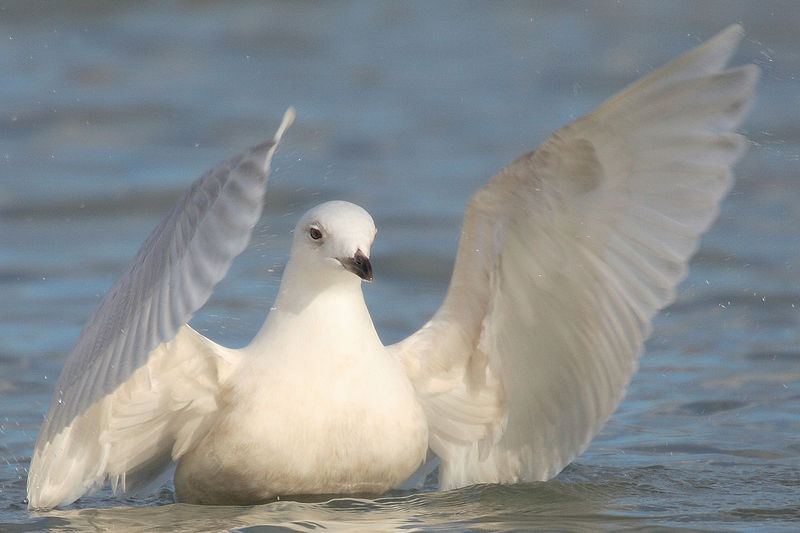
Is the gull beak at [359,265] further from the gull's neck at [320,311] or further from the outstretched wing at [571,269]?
the outstretched wing at [571,269]

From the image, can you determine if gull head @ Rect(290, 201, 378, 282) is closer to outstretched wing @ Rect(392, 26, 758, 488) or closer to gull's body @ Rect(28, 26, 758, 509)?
gull's body @ Rect(28, 26, 758, 509)

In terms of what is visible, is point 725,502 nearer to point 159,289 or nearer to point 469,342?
point 469,342

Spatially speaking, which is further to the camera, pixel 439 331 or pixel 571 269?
Answer: pixel 439 331

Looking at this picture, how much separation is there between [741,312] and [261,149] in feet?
14.8

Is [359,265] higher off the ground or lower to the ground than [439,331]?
higher

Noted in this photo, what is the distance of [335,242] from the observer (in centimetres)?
470

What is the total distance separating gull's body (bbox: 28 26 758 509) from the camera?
4488 mm

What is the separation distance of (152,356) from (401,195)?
5693 mm

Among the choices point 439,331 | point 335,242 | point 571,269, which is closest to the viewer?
point 335,242

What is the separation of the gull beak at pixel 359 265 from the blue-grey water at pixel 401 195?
77 centimetres

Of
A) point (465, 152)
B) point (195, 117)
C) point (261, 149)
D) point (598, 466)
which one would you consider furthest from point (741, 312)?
point (195, 117)

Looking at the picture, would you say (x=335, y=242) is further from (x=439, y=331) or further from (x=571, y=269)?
(x=571, y=269)

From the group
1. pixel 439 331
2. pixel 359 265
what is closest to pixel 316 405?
pixel 359 265

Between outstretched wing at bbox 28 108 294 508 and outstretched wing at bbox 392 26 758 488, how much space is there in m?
0.85
